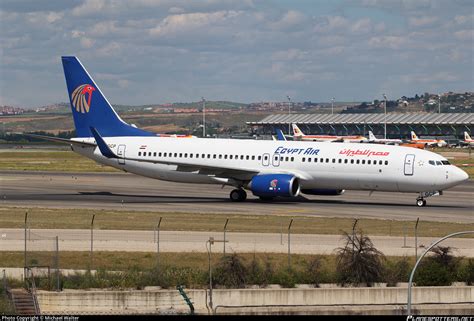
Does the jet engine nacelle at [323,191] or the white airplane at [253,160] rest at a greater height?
the white airplane at [253,160]

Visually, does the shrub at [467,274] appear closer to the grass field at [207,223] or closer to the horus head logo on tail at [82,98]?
the grass field at [207,223]

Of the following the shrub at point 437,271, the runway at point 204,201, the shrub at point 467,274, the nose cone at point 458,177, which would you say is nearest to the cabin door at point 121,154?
the runway at point 204,201

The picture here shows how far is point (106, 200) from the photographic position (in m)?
68.8

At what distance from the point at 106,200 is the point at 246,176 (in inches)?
382

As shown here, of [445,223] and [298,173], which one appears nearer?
[445,223]

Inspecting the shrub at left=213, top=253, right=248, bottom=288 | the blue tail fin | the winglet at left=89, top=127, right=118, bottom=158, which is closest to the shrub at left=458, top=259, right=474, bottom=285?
the shrub at left=213, top=253, right=248, bottom=288

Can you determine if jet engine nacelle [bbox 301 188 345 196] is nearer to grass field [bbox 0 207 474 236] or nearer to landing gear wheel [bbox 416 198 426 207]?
landing gear wheel [bbox 416 198 426 207]

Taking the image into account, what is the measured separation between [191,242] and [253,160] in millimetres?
21439

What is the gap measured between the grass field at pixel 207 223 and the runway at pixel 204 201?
9.32 ft

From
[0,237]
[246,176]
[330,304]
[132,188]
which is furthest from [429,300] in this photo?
[132,188]

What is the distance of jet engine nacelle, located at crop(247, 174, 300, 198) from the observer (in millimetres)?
65000

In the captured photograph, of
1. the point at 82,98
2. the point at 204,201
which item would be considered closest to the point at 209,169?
the point at 204,201

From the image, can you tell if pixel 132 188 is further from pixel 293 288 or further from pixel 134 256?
pixel 293 288

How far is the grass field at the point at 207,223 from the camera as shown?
52250 mm
